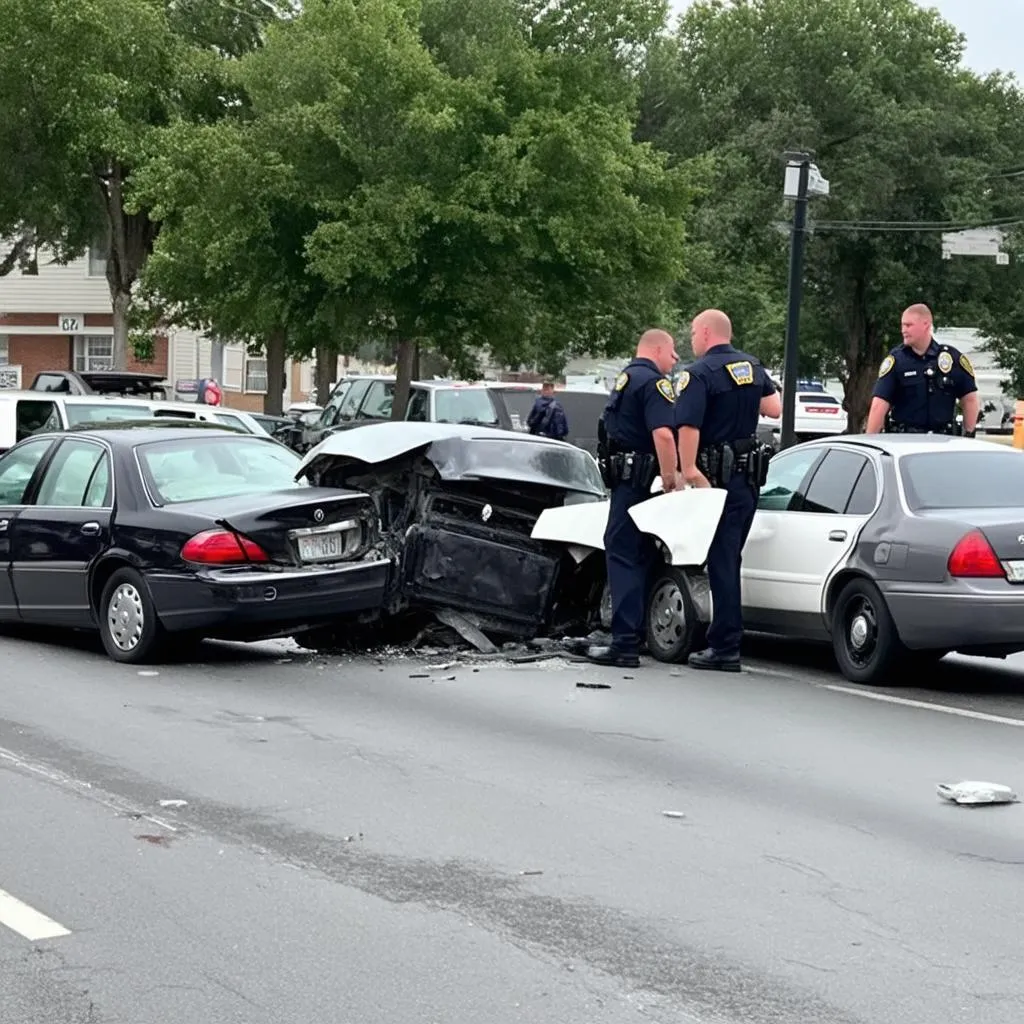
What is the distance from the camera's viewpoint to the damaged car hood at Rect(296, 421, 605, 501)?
11.4 m

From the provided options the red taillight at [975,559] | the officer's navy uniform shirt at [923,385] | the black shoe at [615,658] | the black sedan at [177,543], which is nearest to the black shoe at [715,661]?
the black shoe at [615,658]

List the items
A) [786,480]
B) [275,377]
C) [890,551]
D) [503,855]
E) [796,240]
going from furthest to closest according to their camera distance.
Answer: [275,377] < [796,240] < [786,480] < [890,551] < [503,855]

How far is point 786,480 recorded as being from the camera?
11.5m

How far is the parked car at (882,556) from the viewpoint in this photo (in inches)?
387

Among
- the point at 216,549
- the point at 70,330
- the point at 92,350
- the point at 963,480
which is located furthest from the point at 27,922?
the point at 92,350

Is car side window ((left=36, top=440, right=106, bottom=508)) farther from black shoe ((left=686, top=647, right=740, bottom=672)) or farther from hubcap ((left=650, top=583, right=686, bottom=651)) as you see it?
black shoe ((left=686, top=647, right=740, bottom=672))

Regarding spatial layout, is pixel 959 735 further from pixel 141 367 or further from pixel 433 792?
pixel 141 367

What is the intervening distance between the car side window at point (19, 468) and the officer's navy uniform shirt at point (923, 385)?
5511 millimetres

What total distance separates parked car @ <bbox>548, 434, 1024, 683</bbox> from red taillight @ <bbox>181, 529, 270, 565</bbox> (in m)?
2.01

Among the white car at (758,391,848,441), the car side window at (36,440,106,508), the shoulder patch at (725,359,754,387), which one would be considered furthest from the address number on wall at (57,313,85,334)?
the shoulder patch at (725,359,754,387)

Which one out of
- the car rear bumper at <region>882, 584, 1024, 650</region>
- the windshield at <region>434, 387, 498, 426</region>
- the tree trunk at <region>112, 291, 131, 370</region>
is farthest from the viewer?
the tree trunk at <region>112, 291, 131, 370</region>

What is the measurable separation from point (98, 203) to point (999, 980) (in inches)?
1493

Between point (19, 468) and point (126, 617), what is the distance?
1.93 metres

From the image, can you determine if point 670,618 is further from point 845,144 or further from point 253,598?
point 845,144
